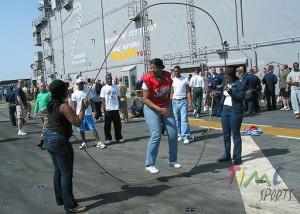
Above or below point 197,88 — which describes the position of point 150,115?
below

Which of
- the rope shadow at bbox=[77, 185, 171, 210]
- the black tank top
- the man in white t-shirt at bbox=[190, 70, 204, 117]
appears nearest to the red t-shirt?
the rope shadow at bbox=[77, 185, 171, 210]

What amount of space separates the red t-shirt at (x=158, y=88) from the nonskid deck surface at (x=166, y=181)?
124 centimetres

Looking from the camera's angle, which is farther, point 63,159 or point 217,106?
point 217,106

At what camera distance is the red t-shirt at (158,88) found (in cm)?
565

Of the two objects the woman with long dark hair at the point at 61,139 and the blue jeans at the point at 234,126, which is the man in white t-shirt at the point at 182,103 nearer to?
the blue jeans at the point at 234,126

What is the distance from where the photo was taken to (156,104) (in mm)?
5711

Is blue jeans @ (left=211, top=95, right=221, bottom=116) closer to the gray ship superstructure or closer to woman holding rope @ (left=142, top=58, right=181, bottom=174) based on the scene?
the gray ship superstructure

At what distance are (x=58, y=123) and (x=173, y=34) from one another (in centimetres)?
2254

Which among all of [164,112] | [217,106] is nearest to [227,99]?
[164,112]

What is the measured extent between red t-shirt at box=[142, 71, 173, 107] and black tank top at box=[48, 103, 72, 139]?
1723mm

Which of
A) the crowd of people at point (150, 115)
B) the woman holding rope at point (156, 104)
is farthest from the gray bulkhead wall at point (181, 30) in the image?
the woman holding rope at point (156, 104)

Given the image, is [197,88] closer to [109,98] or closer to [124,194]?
[109,98]

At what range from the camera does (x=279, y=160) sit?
627 centimetres

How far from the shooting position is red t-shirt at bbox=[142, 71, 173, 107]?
5.65 meters
